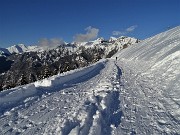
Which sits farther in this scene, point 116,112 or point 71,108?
point 71,108

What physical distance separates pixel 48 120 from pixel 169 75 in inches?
407

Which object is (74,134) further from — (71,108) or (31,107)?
(31,107)

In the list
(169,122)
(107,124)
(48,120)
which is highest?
(48,120)

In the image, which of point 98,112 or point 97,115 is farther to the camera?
point 98,112

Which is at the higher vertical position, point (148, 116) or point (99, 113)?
point (99, 113)

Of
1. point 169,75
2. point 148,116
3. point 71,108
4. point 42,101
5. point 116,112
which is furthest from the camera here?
point 169,75

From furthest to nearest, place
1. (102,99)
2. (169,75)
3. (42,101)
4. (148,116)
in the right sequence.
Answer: (169,75) → (42,101) → (102,99) → (148,116)

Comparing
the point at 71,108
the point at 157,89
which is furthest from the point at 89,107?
the point at 157,89

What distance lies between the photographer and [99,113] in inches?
415

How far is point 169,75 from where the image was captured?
18.3 meters

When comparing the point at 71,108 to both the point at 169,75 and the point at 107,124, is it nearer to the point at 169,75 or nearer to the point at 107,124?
the point at 107,124

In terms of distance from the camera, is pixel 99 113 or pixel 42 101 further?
pixel 42 101

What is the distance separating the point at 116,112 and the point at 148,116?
4.28 feet

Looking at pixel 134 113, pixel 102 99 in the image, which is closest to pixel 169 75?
pixel 102 99
